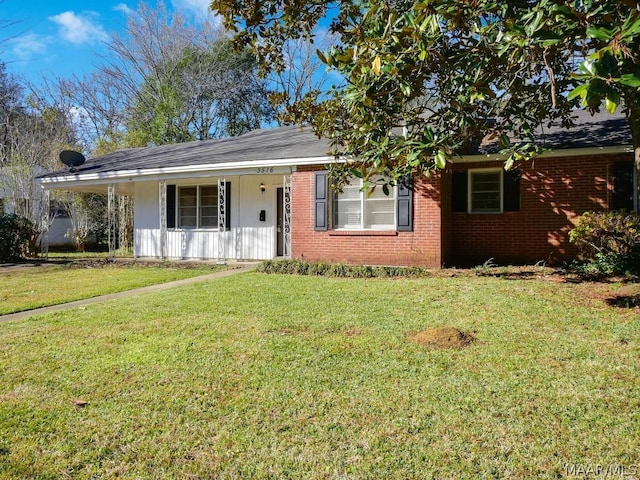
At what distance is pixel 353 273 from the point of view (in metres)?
9.52

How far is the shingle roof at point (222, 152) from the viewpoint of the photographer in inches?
478

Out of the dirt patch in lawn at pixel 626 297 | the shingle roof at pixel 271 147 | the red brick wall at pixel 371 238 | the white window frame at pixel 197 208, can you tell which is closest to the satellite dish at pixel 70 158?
the shingle roof at pixel 271 147

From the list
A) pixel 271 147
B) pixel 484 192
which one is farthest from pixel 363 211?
pixel 271 147

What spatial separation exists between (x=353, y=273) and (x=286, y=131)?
821 cm

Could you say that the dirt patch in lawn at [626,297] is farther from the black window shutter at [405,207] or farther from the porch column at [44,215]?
the porch column at [44,215]

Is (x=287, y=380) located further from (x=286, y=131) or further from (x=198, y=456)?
(x=286, y=131)

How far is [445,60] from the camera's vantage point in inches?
224

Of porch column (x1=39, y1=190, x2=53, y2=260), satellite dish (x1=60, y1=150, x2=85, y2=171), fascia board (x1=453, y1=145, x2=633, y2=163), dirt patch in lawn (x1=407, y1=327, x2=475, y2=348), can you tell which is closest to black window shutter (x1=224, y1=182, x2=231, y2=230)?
satellite dish (x1=60, y1=150, x2=85, y2=171)

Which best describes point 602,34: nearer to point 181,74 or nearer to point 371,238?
point 371,238

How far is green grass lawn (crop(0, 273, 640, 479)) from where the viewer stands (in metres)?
2.54

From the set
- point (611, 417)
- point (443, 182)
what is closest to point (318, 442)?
point (611, 417)

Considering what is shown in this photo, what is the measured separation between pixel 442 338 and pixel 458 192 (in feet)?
24.4

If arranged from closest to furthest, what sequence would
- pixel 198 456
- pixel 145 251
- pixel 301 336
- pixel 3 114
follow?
pixel 198 456
pixel 301 336
pixel 145 251
pixel 3 114

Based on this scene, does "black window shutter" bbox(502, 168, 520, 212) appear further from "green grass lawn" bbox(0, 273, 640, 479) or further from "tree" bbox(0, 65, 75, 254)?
"tree" bbox(0, 65, 75, 254)
